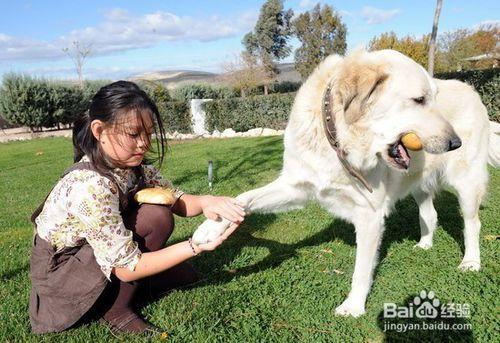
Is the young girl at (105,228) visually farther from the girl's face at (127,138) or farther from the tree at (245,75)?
the tree at (245,75)

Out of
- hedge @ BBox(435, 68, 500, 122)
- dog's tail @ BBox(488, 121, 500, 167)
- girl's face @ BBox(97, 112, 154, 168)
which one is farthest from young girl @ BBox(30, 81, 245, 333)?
hedge @ BBox(435, 68, 500, 122)

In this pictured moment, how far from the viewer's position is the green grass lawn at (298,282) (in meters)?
2.46

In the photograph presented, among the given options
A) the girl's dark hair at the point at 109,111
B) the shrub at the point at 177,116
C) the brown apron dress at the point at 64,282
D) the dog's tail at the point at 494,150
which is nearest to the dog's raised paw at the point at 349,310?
the brown apron dress at the point at 64,282

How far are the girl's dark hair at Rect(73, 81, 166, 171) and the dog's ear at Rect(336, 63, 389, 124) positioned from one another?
107 cm

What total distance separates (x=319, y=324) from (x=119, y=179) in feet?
4.99

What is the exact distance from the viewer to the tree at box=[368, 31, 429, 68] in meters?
24.4

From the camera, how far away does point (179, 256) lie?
7.00ft

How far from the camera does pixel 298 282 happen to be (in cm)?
309

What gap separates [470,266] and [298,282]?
1.40 metres

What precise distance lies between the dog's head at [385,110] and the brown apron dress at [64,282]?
142 centimetres

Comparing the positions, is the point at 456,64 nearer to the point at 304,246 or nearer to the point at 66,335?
the point at 304,246

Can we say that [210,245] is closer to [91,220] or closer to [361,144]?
[91,220]

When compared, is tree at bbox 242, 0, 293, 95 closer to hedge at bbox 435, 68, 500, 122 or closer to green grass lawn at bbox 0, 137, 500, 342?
hedge at bbox 435, 68, 500, 122

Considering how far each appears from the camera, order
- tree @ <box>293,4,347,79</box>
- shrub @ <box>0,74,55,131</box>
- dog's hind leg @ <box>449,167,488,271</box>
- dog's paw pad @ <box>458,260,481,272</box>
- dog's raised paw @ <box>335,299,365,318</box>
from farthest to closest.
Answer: tree @ <box>293,4,347,79</box> → shrub @ <box>0,74,55,131</box> → dog's hind leg @ <box>449,167,488,271</box> → dog's paw pad @ <box>458,260,481,272</box> → dog's raised paw @ <box>335,299,365,318</box>
